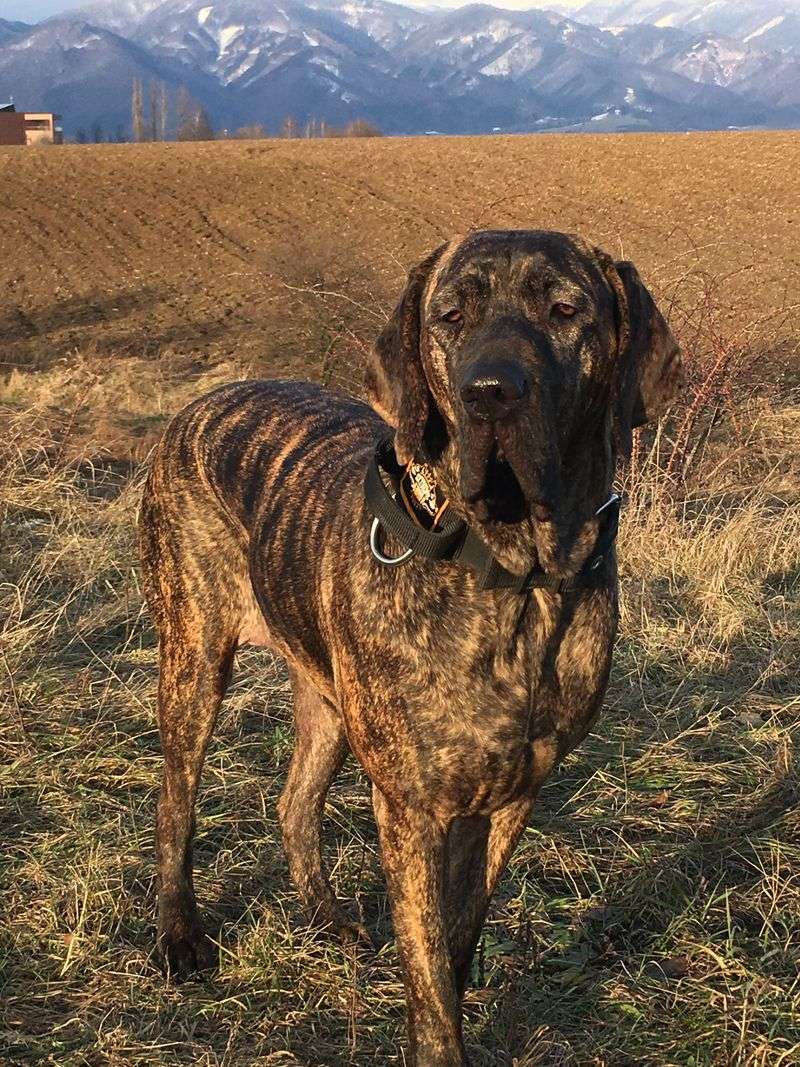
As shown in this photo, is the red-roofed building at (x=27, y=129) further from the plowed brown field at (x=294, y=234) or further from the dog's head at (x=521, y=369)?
the dog's head at (x=521, y=369)

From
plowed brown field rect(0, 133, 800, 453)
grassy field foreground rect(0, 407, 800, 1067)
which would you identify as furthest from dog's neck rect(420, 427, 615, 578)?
plowed brown field rect(0, 133, 800, 453)

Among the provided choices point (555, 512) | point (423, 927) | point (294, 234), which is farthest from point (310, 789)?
point (294, 234)

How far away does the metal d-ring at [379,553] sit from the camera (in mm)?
2572

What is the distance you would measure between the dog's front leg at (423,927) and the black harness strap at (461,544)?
516mm

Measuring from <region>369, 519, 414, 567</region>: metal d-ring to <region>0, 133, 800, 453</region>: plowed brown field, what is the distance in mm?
4131

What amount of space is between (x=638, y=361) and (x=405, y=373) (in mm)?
490

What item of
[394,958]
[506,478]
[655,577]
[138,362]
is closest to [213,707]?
[394,958]

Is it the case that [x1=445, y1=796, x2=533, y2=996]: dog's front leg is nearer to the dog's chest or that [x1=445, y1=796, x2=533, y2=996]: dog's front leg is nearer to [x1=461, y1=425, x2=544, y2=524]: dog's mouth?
the dog's chest

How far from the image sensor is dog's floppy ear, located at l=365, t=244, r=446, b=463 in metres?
2.57

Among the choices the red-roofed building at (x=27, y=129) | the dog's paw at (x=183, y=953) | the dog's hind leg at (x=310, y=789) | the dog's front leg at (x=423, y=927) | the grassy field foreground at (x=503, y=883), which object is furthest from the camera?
the red-roofed building at (x=27, y=129)

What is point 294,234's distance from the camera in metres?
25.4

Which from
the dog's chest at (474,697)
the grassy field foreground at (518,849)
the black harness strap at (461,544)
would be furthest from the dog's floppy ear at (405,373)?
the grassy field foreground at (518,849)

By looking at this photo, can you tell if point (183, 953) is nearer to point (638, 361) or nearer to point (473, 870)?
point (473, 870)

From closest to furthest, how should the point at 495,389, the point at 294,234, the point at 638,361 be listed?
the point at 495,389, the point at 638,361, the point at 294,234
